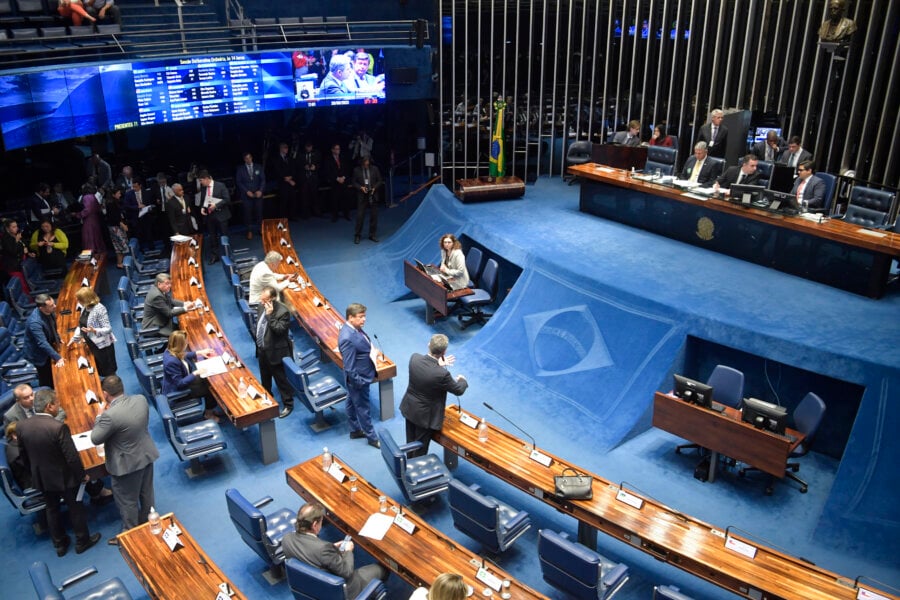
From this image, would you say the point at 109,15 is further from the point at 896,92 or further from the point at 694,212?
the point at 896,92

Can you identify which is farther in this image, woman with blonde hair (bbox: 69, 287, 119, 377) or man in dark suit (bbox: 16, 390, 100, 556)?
woman with blonde hair (bbox: 69, 287, 119, 377)

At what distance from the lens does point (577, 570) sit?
17.9ft

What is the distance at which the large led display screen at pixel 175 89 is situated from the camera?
10.8 m

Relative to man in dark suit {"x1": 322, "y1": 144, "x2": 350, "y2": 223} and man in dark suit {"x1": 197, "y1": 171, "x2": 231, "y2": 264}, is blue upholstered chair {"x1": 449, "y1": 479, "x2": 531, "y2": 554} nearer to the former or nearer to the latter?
man in dark suit {"x1": 197, "y1": 171, "x2": 231, "y2": 264}

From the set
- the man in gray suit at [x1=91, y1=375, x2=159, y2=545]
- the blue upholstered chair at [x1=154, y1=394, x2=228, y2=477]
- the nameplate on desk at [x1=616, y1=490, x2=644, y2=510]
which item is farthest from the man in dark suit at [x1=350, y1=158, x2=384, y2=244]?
the nameplate on desk at [x1=616, y1=490, x2=644, y2=510]

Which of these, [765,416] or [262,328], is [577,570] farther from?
[262,328]

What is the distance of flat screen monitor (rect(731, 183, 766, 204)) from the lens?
387 inches

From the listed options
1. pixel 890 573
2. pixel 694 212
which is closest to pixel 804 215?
pixel 694 212

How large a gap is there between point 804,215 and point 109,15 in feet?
39.4

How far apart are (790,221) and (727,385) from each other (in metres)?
2.75

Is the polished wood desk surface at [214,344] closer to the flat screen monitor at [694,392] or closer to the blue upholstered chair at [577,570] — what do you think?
the blue upholstered chair at [577,570]

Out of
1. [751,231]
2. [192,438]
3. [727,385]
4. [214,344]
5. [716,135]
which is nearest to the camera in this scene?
[192,438]

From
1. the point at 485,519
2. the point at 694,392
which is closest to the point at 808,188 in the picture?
the point at 694,392

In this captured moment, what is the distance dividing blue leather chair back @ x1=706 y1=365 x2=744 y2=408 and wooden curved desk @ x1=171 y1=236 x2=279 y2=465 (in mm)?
4647
